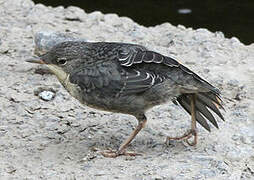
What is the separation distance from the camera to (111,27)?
27.6 ft

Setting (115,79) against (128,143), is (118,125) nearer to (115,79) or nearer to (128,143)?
(128,143)

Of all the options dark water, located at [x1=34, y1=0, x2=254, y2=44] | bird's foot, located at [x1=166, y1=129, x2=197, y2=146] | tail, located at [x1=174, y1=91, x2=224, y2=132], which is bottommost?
bird's foot, located at [x1=166, y1=129, x2=197, y2=146]

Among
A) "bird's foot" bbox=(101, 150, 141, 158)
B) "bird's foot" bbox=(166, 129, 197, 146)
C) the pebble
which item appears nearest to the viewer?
"bird's foot" bbox=(101, 150, 141, 158)

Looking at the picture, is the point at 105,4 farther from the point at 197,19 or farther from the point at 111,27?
the point at 111,27

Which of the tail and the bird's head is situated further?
the tail

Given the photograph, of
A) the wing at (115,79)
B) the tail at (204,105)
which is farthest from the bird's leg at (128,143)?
the tail at (204,105)

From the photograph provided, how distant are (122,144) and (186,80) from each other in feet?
2.45

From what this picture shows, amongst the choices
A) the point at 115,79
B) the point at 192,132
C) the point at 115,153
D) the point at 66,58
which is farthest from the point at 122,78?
the point at 192,132

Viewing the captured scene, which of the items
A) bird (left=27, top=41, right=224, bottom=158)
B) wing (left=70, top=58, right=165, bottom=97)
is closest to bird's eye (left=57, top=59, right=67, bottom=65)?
bird (left=27, top=41, right=224, bottom=158)

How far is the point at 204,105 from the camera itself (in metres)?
5.94

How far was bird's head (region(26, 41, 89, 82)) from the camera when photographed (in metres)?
5.61

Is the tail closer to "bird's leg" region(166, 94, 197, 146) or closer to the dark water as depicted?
"bird's leg" region(166, 94, 197, 146)

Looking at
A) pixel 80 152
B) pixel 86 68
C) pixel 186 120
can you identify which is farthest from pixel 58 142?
pixel 186 120

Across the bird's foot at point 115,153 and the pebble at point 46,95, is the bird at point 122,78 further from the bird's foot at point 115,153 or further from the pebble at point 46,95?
the pebble at point 46,95
